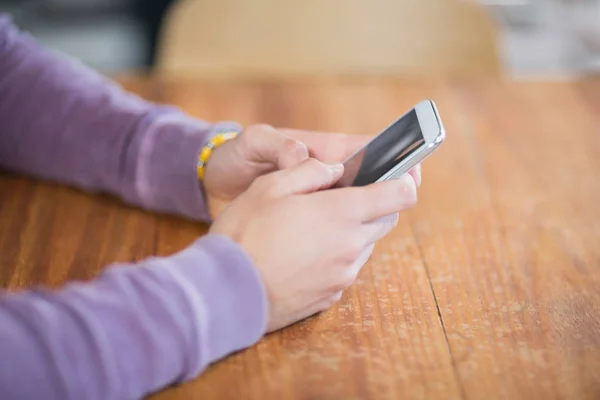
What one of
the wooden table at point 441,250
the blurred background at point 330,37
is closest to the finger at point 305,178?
the wooden table at point 441,250

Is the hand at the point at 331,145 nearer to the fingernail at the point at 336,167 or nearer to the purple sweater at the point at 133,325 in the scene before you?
the fingernail at the point at 336,167

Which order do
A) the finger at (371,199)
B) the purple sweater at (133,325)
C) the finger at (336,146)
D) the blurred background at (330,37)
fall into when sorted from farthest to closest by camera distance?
the blurred background at (330,37) < the finger at (336,146) < the finger at (371,199) < the purple sweater at (133,325)

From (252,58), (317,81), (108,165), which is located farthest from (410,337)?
(252,58)

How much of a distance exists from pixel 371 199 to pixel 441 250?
6.6 inches

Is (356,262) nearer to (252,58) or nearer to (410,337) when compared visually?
(410,337)

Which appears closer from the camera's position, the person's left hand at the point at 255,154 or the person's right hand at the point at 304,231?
the person's right hand at the point at 304,231

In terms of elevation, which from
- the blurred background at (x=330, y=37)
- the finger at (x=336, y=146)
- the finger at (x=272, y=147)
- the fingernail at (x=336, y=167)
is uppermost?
the fingernail at (x=336, y=167)

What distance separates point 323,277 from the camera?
57cm

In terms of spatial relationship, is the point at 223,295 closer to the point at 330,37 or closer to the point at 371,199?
the point at 371,199

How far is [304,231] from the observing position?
1.86ft

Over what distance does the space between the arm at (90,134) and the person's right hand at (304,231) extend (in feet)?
0.55

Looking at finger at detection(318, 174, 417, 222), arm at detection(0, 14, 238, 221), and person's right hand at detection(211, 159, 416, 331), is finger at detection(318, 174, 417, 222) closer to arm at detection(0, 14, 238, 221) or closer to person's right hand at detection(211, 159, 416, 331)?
person's right hand at detection(211, 159, 416, 331)

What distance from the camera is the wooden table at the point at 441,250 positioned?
0.56m

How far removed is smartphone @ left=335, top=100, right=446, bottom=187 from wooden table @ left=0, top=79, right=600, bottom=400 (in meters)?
0.10
